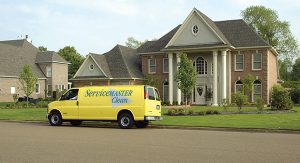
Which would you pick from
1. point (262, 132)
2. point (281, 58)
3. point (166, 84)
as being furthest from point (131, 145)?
point (281, 58)

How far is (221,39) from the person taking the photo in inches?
1590

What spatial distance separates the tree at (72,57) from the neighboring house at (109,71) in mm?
36308

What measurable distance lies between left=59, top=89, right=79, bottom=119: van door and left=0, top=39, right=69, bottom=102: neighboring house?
3299cm

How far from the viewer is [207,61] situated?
4384 centimetres

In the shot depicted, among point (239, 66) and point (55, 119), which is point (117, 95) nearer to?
point (55, 119)

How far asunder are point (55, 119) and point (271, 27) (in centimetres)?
5597

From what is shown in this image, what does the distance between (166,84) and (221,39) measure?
907 centimetres

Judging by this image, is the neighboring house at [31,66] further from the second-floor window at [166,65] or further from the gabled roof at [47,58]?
the second-floor window at [166,65]

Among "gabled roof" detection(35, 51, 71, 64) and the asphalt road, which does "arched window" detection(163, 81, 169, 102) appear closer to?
"gabled roof" detection(35, 51, 71, 64)

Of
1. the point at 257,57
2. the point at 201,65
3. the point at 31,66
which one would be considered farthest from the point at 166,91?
the point at 31,66

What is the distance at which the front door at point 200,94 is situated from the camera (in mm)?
44188

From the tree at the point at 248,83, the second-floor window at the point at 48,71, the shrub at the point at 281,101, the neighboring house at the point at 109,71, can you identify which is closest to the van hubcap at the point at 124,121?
the shrub at the point at 281,101

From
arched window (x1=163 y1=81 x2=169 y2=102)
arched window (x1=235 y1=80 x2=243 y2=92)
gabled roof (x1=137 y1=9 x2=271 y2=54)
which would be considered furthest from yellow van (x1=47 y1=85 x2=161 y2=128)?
arched window (x1=163 y1=81 x2=169 y2=102)

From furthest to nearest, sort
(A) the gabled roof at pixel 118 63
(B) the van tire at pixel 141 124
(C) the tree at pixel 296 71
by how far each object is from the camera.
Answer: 1. (C) the tree at pixel 296 71
2. (A) the gabled roof at pixel 118 63
3. (B) the van tire at pixel 141 124
